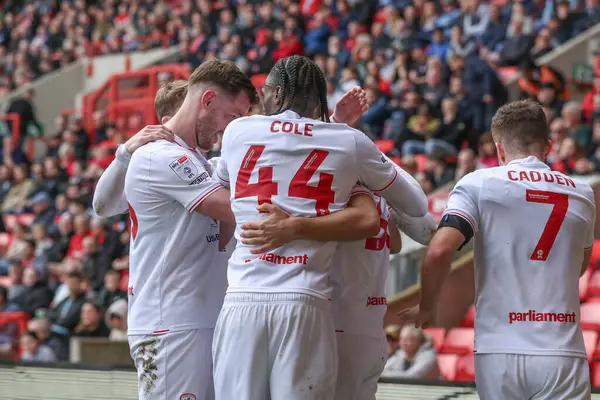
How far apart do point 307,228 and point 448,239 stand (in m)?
0.57

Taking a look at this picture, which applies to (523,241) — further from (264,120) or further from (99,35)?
(99,35)

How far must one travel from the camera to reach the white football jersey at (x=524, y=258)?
3883mm

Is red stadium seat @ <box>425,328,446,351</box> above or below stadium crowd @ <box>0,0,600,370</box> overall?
below

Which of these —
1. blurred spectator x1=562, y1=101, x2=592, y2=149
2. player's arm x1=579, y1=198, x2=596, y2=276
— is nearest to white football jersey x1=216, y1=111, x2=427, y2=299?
player's arm x1=579, y1=198, x2=596, y2=276

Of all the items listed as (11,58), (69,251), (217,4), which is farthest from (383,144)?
(11,58)

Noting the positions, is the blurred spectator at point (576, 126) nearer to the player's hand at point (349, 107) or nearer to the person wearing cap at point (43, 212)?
the player's hand at point (349, 107)

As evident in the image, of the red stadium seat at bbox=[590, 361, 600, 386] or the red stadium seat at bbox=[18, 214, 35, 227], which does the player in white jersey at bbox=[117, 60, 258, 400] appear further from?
the red stadium seat at bbox=[18, 214, 35, 227]

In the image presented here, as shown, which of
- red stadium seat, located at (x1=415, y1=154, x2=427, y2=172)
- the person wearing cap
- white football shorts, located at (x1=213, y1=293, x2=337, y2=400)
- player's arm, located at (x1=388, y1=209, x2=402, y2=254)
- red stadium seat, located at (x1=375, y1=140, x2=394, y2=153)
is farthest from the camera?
the person wearing cap

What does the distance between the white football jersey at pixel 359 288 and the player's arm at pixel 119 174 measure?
0.87 metres

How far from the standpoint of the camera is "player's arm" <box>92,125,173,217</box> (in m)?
4.20

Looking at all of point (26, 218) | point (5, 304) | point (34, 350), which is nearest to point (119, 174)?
point (34, 350)

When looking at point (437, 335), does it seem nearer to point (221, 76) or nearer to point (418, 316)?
point (418, 316)

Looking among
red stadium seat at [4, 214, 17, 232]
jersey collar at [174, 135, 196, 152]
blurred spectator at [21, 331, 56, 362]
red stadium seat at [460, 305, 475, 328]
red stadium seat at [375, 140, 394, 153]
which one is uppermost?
red stadium seat at [375, 140, 394, 153]

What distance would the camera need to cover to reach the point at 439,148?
1148cm
